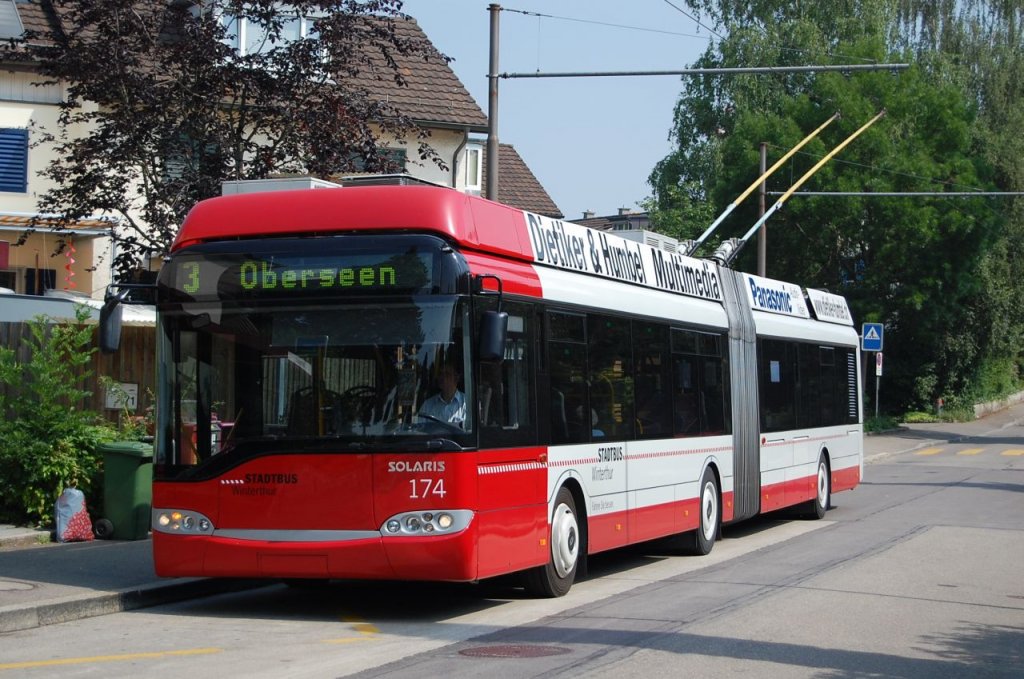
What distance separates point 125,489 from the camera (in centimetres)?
1429

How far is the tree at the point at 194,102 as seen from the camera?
651 inches

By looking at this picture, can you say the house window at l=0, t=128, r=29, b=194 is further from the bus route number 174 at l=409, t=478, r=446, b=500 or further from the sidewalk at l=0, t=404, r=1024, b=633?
the bus route number 174 at l=409, t=478, r=446, b=500

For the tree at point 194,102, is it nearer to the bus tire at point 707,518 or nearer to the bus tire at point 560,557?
the bus tire at point 707,518

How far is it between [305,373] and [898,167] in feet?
125

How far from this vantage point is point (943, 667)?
8.51m

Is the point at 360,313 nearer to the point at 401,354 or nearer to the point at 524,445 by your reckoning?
the point at 401,354

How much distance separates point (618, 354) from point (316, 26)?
6941 millimetres

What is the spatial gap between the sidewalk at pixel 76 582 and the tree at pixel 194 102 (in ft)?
14.9

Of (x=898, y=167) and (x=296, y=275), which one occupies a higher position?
(x=898, y=167)

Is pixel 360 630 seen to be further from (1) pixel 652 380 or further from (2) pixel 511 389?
(1) pixel 652 380

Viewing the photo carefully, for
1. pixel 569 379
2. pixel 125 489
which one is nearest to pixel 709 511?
pixel 569 379

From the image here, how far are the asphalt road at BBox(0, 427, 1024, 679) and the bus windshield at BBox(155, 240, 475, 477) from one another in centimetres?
132

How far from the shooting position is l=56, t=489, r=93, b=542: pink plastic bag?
14.0m

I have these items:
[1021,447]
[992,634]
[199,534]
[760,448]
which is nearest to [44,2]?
[760,448]
